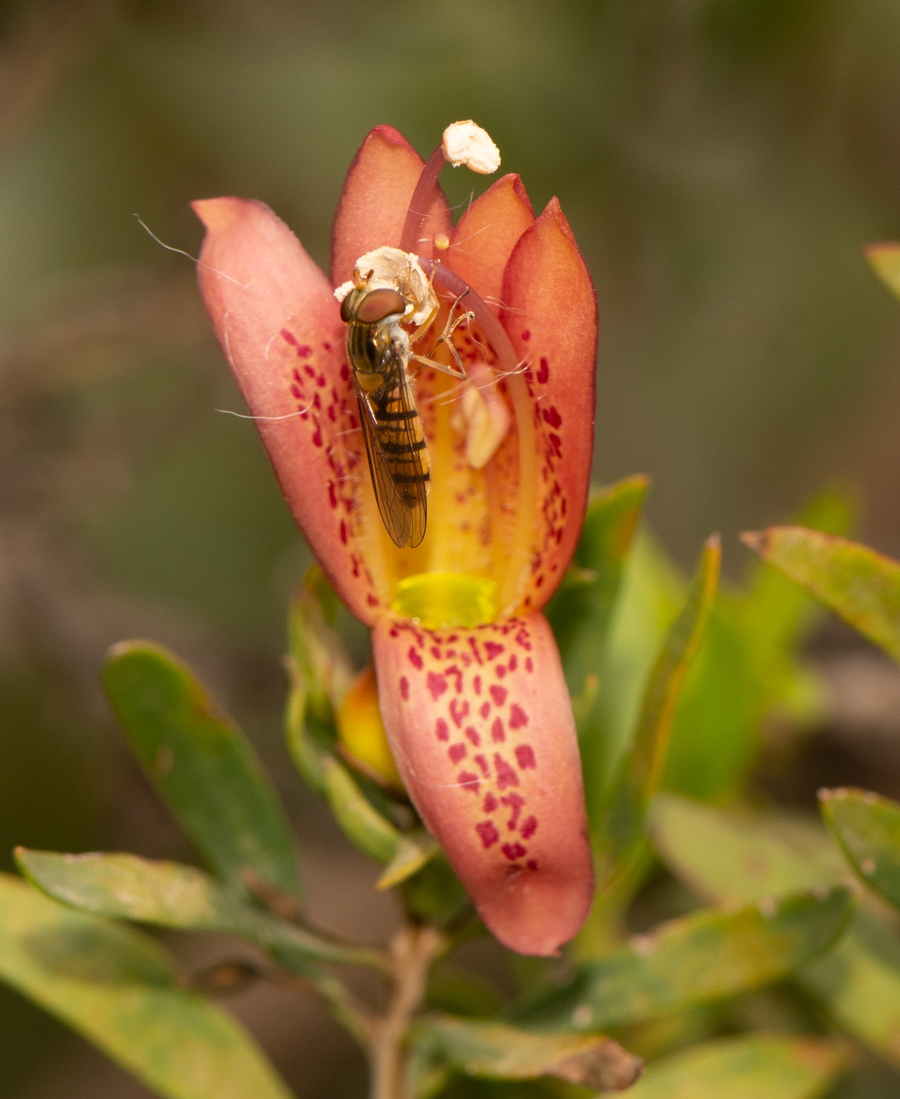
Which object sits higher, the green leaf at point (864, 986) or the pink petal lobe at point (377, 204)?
the pink petal lobe at point (377, 204)

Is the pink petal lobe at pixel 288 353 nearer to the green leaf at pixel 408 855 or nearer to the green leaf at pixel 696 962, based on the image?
the green leaf at pixel 408 855

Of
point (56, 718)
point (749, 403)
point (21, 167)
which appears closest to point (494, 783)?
point (56, 718)

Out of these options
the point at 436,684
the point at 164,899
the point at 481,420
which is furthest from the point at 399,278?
the point at 164,899

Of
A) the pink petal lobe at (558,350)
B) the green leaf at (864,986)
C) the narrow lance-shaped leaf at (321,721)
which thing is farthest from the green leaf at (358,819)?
the green leaf at (864,986)

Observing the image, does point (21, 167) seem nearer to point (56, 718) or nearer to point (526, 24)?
point (526, 24)

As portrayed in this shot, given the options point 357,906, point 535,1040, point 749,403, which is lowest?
point 357,906

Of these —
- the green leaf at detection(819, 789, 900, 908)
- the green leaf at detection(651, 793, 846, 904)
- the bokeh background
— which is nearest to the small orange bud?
the green leaf at detection(819, 789, 900, 908)

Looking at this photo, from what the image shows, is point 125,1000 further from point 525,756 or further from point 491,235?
point 491,235
